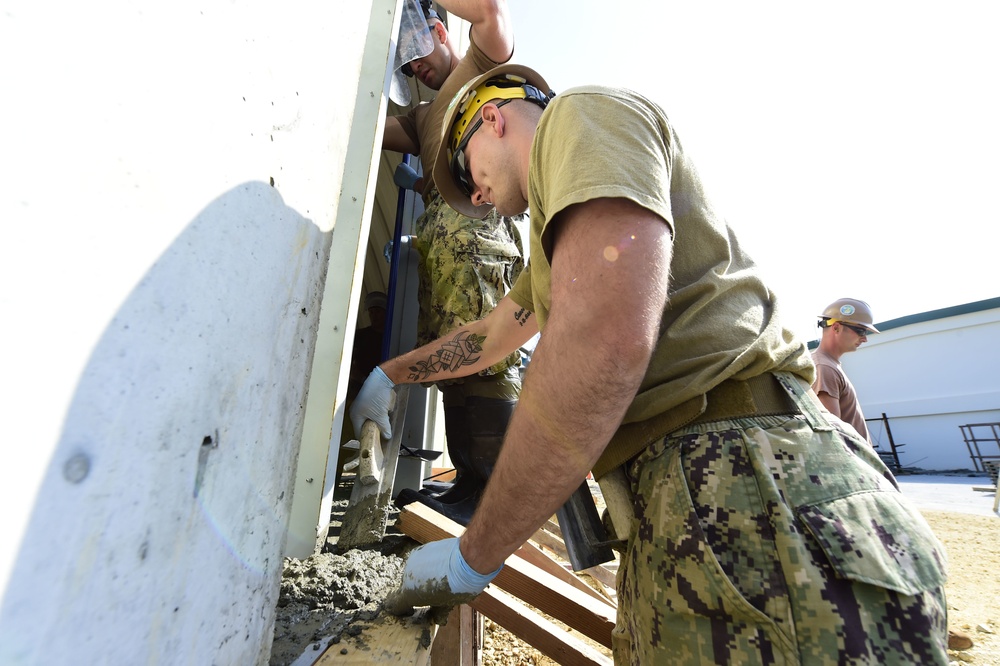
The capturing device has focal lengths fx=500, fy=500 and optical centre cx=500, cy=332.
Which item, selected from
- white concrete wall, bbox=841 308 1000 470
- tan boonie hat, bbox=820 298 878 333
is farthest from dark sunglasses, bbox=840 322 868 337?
white concrete wall, bbox=841 308 1000 470

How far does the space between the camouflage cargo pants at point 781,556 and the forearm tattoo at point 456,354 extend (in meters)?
0.99

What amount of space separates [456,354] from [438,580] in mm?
926

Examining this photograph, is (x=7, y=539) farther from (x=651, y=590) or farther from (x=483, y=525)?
(x=651, y=590)

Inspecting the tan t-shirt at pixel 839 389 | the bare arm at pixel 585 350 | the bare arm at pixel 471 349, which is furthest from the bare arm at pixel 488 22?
the tan t-shirt at pixel 839 389

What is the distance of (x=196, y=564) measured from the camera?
0.70m

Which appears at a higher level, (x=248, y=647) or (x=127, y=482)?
(x=127, y=482)

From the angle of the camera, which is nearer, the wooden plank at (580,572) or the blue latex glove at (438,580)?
the blue latex glove at (438,580)

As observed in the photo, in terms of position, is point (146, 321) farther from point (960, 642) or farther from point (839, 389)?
point (839, 389)

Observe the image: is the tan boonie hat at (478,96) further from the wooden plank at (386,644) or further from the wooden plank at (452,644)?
the wooden plank at (452,644)

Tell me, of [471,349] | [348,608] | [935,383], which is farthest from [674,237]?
[935,383]

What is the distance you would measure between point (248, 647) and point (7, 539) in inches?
21.7

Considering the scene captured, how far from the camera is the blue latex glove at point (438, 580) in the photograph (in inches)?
47.3

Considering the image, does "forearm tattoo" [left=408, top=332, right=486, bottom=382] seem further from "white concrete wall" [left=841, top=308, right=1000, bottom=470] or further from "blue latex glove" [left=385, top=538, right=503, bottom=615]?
"white concrete wall" [left=841, top=308, right=1000, bottom=470]

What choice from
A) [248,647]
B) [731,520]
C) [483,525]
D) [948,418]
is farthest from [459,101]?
[948,418]
